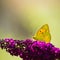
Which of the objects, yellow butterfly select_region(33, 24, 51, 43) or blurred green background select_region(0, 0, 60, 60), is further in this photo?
blurred green background select_region(0, 0, 60, 60)

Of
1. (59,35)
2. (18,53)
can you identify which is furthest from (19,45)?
(59,35)

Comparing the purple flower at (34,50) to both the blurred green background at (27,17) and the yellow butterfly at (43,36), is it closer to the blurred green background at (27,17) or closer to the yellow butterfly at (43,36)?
the yellow butterfly at (43,36)

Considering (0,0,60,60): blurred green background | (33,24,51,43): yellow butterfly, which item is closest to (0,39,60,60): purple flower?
(33,24,51,43): yellow butterfly

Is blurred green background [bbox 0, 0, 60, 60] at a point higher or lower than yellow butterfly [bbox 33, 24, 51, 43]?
higher

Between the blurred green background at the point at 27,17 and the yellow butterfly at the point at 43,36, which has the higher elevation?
the blurred green background at the point at 27,17

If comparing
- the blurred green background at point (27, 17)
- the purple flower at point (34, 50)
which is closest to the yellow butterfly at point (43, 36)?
the purple flower at point (34, 50)

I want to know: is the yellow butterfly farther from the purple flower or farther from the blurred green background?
the blurred green background

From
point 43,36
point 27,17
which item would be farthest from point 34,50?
point 27,17

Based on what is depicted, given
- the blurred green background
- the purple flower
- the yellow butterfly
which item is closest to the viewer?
the purple flower

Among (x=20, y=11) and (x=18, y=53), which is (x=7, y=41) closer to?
(x=18, y=53)

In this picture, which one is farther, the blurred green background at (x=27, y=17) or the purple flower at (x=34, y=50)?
the blurred green background at (x=27, y=17)
